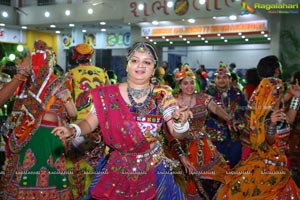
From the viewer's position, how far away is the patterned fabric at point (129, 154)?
9.45 ft

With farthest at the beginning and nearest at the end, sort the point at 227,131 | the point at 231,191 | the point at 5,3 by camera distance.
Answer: the point at 5,3, the point at 227,131, the point at 231,191

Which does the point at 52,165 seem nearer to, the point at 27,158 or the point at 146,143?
the point at 27,158

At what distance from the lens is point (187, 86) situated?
540cm

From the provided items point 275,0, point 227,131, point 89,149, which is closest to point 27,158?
point 89,149

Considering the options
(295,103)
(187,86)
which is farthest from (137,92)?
(187,86)

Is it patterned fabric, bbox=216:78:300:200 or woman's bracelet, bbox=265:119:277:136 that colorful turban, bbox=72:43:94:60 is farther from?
woman's bracelet, bbox=265:119:277:136

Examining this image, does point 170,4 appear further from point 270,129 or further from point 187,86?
point 270,129

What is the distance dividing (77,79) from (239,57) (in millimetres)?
11384

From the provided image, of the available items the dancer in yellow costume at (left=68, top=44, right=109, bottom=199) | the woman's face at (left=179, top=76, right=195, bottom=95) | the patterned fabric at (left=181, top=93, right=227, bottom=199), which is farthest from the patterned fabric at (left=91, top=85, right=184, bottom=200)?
the woman's face at (left=179, top=76, right=195, bottom=95)

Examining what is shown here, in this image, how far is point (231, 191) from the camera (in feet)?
13.8

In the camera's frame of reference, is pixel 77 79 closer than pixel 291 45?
Yes

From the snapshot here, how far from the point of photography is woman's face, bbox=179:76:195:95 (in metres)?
5.39

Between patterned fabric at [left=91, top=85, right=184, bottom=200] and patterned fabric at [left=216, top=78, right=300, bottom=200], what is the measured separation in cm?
122

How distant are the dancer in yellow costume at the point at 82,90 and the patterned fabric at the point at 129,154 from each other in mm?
1490
